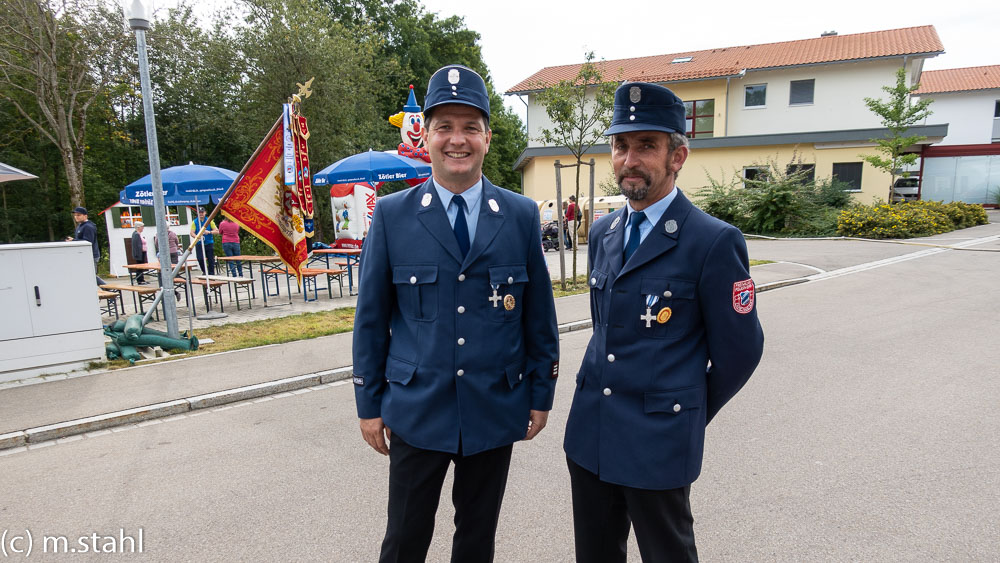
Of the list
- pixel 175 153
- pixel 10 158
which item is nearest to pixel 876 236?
pixel 175 153

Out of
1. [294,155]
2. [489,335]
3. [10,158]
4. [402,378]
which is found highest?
[10,158]

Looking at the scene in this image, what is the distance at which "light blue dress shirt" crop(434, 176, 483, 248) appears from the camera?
2268 millimetres

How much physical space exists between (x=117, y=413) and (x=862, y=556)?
5.88m

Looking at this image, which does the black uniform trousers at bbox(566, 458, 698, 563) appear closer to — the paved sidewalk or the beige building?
the paved sidewalk

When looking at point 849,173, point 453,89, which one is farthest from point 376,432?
point 849,173

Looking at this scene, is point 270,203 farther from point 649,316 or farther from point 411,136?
point 411,136

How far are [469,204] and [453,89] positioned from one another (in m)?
0.44

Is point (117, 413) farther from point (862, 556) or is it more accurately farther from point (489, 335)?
point (862, 556)

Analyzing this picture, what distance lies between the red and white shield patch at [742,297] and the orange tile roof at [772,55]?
25.6 meters

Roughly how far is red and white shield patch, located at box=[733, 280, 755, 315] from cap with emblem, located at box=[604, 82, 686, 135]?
1.95 feet

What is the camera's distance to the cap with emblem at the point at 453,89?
6.90 feet

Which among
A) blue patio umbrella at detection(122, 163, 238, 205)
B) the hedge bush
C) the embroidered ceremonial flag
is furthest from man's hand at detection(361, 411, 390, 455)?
the hedge bush

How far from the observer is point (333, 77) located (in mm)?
22141

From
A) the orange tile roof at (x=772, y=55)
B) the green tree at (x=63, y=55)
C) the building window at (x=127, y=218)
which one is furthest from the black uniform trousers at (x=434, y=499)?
the orange tile roof at (x=772, y=55)
